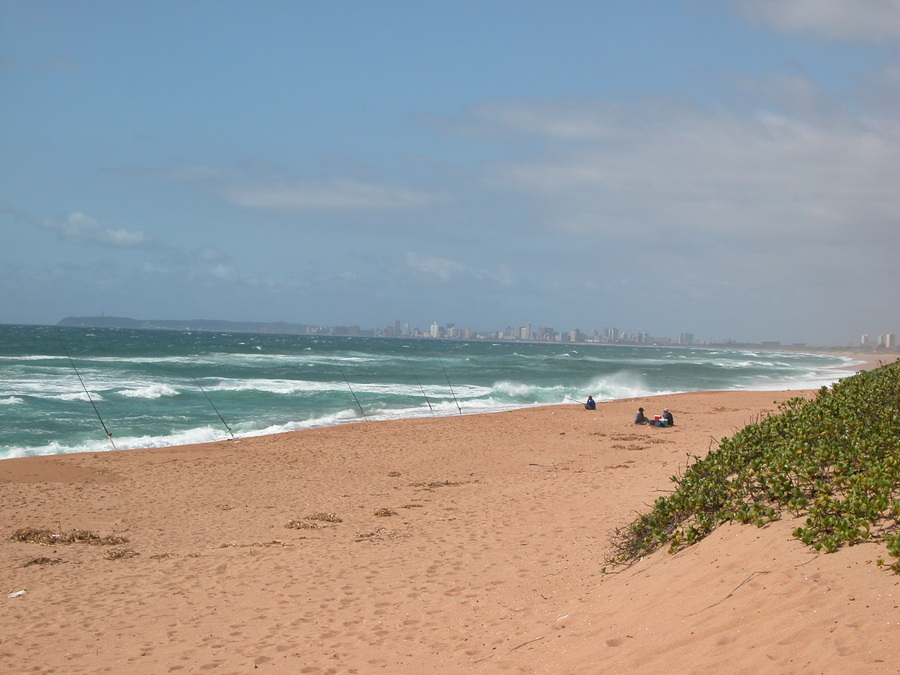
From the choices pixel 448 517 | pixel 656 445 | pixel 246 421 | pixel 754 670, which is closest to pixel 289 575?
pixel 448 517

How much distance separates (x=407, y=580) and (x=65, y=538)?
15.3ft

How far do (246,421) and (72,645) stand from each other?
1698 cm

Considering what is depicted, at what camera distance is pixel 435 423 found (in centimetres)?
2128

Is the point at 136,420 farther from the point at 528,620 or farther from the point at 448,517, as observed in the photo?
the point at 528,620

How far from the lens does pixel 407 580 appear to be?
6.82 m

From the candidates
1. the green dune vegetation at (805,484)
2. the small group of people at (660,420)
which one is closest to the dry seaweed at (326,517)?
the green dune vegetation at (805,484)

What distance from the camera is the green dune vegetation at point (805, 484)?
432 cm

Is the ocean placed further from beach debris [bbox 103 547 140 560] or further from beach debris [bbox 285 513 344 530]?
beach debris [bbox 103 547 140 560]

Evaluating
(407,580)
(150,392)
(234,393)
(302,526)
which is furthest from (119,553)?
(234,393)

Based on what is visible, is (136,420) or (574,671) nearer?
(574,671)

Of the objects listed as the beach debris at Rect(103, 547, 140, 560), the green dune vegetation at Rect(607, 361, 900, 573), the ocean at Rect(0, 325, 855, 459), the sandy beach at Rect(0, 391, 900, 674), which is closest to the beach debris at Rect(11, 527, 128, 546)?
the sandy beach at Rect(0, 391, 900, 674)

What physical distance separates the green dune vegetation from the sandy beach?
0.18 m

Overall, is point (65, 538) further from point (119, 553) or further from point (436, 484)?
point (436, 484)

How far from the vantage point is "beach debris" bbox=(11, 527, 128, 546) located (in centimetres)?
870
